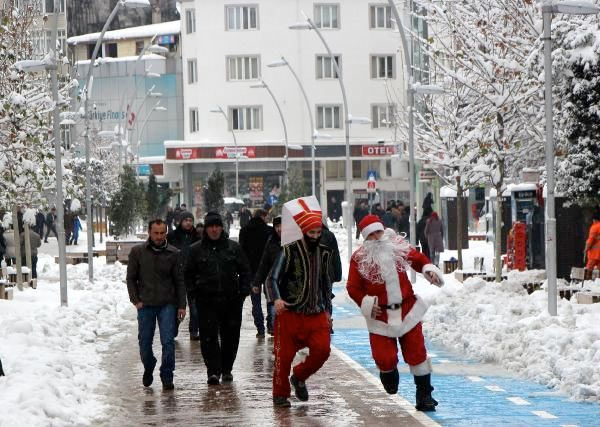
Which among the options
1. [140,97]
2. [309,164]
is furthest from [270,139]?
[140,97]

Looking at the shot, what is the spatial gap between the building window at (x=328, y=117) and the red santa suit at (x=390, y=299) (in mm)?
76204

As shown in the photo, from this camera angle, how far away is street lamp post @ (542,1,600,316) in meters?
19.5

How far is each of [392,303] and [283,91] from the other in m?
75.4

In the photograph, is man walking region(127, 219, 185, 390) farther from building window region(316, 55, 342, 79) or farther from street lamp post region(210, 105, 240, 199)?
building window region(316, 55, 342, 79)

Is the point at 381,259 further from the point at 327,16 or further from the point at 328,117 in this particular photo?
the point at 327,16

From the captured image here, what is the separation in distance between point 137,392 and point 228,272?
1.49m

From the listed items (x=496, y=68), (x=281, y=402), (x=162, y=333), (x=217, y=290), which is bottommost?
(x=281, y=402)

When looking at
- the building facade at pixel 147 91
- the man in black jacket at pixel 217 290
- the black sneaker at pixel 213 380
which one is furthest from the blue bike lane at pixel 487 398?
the building facade at pixel 147 91

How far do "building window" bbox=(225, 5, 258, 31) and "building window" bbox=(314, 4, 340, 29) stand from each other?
12.1 feet

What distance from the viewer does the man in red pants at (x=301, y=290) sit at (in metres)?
12.5

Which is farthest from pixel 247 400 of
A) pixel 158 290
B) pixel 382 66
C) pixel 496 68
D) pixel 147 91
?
pixel 147 91

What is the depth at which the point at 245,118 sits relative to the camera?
88.1 m

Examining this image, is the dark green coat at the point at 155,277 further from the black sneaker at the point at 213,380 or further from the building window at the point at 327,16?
the building window at the point at 327,16

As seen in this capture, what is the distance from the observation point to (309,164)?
8862cm
